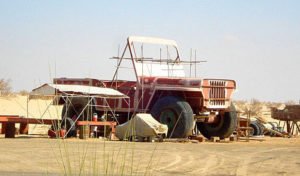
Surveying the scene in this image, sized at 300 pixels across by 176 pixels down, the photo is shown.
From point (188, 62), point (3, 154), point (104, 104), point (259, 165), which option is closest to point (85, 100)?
point (104, 104)

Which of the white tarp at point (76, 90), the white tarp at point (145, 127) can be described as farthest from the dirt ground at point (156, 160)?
the white tarp at point (76, 90)

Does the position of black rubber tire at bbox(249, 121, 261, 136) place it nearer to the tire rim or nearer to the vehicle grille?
the vehicle grille

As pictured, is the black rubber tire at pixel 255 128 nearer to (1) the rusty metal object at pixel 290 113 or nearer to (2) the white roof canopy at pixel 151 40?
(1) the rusty metal object at pixel 290 113

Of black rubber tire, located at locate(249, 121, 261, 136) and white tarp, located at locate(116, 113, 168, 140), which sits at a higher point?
A: white tarp, located at locate(116, 113, 168, 140)

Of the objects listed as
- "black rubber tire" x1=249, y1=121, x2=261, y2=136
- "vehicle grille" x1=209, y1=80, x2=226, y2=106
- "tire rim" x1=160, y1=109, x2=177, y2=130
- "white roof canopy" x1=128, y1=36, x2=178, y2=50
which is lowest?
"black rubber tire" x1=249, y1=121, x2=261, y2=136

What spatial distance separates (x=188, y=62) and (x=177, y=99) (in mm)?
3538

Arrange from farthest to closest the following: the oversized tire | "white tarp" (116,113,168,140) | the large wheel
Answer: the oversized tire, the large wheel, "white tarp" (116,113,168,140)

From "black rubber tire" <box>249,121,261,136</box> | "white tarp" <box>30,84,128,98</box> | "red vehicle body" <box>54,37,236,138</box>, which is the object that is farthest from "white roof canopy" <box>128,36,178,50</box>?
"black rubber tire" <box>249,121,261,136</box>

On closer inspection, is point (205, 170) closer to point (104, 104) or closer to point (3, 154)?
point (3, 154)

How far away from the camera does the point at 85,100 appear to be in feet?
86.6

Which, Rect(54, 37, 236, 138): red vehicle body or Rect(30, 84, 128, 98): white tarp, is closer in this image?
Rect(30, 84, 128, 98): white tarp

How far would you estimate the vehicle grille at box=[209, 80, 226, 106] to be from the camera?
82.2 ft

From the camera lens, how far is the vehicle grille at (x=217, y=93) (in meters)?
25.1

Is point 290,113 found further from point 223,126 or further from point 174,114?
point 174,114
